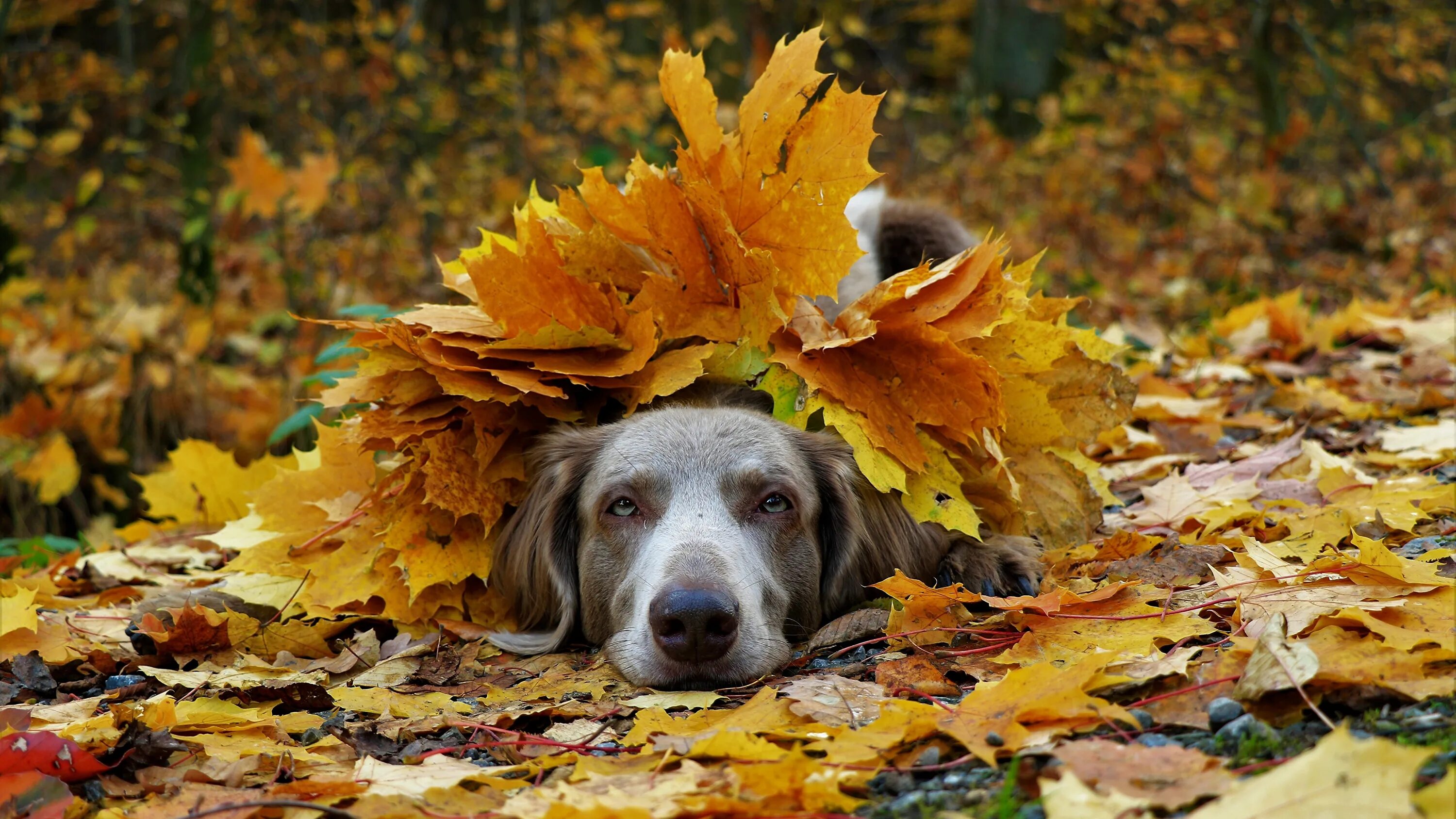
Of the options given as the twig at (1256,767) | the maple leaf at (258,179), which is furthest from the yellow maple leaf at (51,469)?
the twig at (1256,767)

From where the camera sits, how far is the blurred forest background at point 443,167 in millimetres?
8680

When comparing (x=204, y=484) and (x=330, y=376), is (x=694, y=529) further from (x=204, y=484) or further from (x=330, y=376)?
(x=204, y=484)

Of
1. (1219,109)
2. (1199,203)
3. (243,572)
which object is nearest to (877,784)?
(243,572)

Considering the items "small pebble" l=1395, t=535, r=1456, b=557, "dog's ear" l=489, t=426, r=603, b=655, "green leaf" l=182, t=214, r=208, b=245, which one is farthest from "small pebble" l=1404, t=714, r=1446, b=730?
"green leaf" l=182, t=214, r=208, b=245

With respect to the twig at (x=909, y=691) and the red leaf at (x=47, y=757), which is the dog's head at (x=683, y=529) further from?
the red leaf at (x=47, y=757)

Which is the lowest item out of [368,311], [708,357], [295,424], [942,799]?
[942,799]

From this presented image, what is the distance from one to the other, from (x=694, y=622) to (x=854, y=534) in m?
0.87

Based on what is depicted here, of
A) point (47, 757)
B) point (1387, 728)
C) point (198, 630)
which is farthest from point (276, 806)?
point (1387, 728)

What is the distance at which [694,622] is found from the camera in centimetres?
326

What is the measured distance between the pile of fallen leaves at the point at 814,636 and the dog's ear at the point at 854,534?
0.68 ft

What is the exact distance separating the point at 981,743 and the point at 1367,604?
0.99 m

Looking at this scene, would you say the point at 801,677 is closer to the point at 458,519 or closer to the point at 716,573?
the point at 716,573

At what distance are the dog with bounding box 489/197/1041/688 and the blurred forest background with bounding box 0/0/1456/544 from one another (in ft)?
16.0

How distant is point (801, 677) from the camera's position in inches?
131
